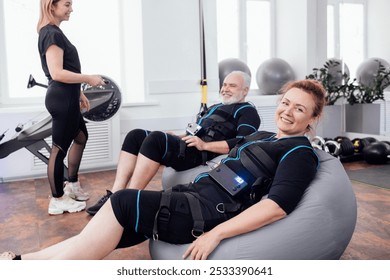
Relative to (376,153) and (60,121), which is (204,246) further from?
(376,153)

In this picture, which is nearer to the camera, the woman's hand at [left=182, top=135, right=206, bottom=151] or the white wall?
the woman's hand at [left=182, top=135, right=206, bottom=151]

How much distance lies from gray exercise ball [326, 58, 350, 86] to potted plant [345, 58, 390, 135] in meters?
0.19

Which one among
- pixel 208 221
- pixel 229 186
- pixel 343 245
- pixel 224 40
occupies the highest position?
pixel 224 40

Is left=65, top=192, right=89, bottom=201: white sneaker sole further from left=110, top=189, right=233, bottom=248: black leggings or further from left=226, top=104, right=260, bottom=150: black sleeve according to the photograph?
left=110, top=189, right=233, bottom=248: black leggings

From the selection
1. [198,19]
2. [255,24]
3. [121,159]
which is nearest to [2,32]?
[198,19]

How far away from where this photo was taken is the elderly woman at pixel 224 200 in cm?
149

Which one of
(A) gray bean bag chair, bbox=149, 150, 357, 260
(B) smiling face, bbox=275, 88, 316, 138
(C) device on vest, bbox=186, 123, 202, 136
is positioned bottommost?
(A) gray bean bag chair, bbox=149, 150, 357, 260

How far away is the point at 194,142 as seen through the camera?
2633mm

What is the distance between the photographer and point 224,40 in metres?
5.70

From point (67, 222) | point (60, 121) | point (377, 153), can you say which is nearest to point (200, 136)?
point (60, 121)

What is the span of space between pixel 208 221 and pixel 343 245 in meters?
0.56

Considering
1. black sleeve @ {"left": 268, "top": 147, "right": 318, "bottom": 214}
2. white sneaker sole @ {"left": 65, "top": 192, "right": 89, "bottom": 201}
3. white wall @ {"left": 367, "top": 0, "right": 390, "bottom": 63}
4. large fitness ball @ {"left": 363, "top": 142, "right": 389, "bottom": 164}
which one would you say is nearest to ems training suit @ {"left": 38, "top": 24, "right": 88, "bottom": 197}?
white sneaker sole @ {"left": 65, "top": 192, "right": 89, "bottom": 201}

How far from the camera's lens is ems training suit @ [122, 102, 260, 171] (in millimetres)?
2568
